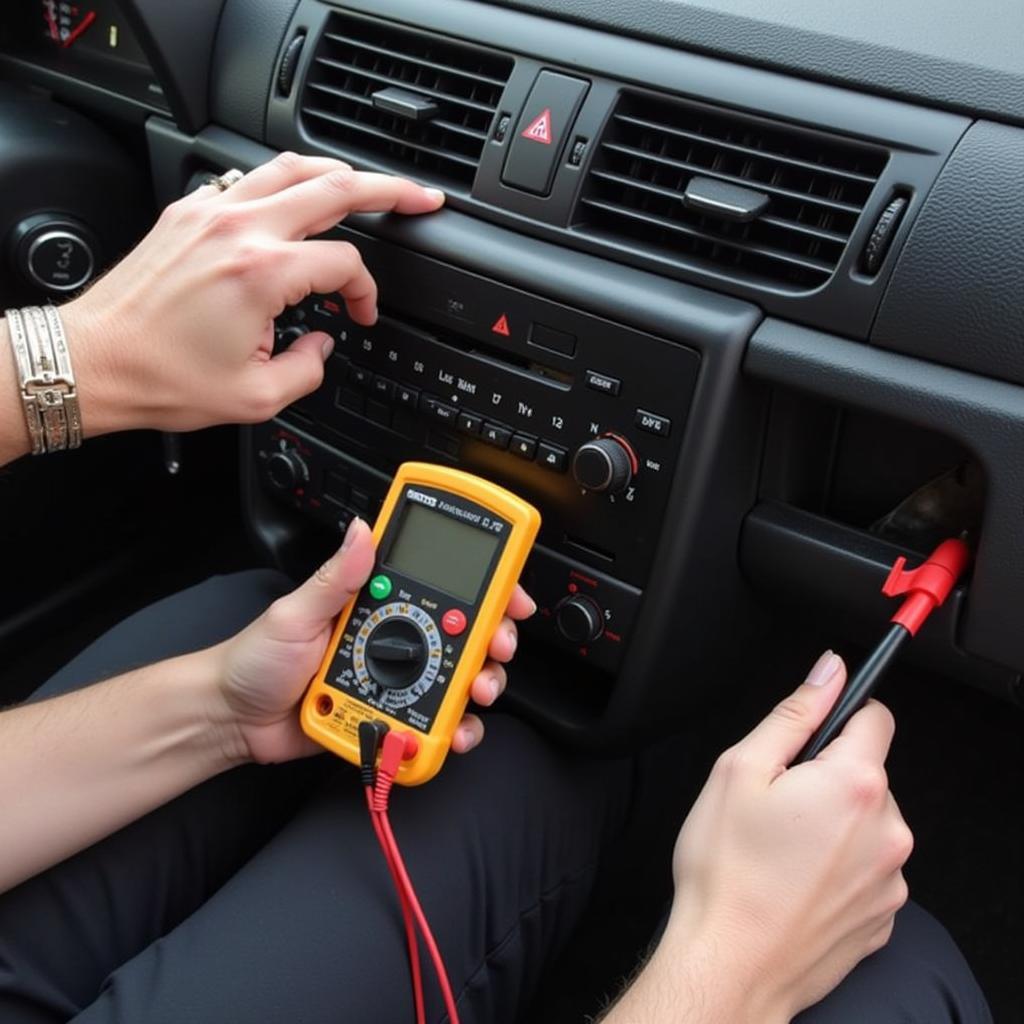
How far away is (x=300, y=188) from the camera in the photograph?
0.92 meters

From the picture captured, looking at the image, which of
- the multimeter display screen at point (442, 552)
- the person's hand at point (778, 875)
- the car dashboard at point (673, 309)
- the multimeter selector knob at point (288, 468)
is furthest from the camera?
the multimeter selector knob at point (288, 468)

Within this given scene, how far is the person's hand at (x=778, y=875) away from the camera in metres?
0.70

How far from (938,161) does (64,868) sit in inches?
30.6

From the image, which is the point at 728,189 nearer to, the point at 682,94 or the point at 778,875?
the point at 682,94

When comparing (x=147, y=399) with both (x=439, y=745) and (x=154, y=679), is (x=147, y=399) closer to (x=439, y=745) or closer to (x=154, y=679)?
(x=154, y=679)

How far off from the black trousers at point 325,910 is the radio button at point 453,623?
5.1 inches

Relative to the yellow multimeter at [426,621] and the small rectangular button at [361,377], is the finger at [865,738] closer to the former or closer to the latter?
the yellow multimeter at [426,621]

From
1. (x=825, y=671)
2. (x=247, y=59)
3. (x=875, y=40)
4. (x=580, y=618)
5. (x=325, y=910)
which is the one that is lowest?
(x=325, y=910)

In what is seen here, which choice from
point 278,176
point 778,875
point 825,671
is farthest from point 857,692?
point 278,176

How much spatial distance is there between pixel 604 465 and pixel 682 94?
0.89 feet

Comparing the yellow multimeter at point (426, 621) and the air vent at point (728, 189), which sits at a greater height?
the air vent at point (728, 189)

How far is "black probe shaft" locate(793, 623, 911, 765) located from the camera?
77 centimetres

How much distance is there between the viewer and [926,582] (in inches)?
33.5

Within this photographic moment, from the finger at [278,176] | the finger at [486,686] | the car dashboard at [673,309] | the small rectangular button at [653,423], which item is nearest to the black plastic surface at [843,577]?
the car dashboard at [673,309]
